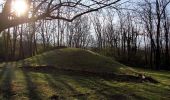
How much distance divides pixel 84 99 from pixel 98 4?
447cm

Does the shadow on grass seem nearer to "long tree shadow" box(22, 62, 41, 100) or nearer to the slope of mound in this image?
the slope of mound

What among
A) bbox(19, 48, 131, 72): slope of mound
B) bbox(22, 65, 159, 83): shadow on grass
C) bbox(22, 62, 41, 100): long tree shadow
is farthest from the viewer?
bbox(19, 48, 131, 72): slope of mound

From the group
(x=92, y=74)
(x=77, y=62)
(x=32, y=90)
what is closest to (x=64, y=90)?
(x=32, y=90)

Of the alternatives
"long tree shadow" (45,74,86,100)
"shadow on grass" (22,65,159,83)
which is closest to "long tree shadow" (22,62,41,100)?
"long tree shadow" (45,74,86,100)

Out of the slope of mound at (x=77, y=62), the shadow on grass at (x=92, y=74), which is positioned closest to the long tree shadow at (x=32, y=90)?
the shadow on grass at (x=92, y=74)

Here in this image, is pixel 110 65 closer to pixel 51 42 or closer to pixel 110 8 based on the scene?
pixel 110 8

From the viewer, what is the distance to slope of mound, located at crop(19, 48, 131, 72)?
1165 inches

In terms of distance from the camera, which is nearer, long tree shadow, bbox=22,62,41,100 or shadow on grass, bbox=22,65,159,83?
long tree shadow, bbox=22,62,41,100

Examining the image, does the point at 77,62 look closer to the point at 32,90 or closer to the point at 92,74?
the point at 92,74

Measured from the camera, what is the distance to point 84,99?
53.4 feet

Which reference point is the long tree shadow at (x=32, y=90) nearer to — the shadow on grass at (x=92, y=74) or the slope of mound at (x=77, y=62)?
the shadow on grass at (x=92, y=74)

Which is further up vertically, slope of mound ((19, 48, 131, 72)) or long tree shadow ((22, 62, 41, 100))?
slope of mound ((19, 48, 131, 72))

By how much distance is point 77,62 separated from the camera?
1221 inches

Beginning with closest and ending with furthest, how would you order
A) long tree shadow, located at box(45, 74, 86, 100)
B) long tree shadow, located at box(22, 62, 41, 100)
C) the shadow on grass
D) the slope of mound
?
long tree shadow, located at box(22, 62, 41, 100)
long tree shadow, located at box(45, 74, 86, 100)
the shadow on grass
the slope of mound
